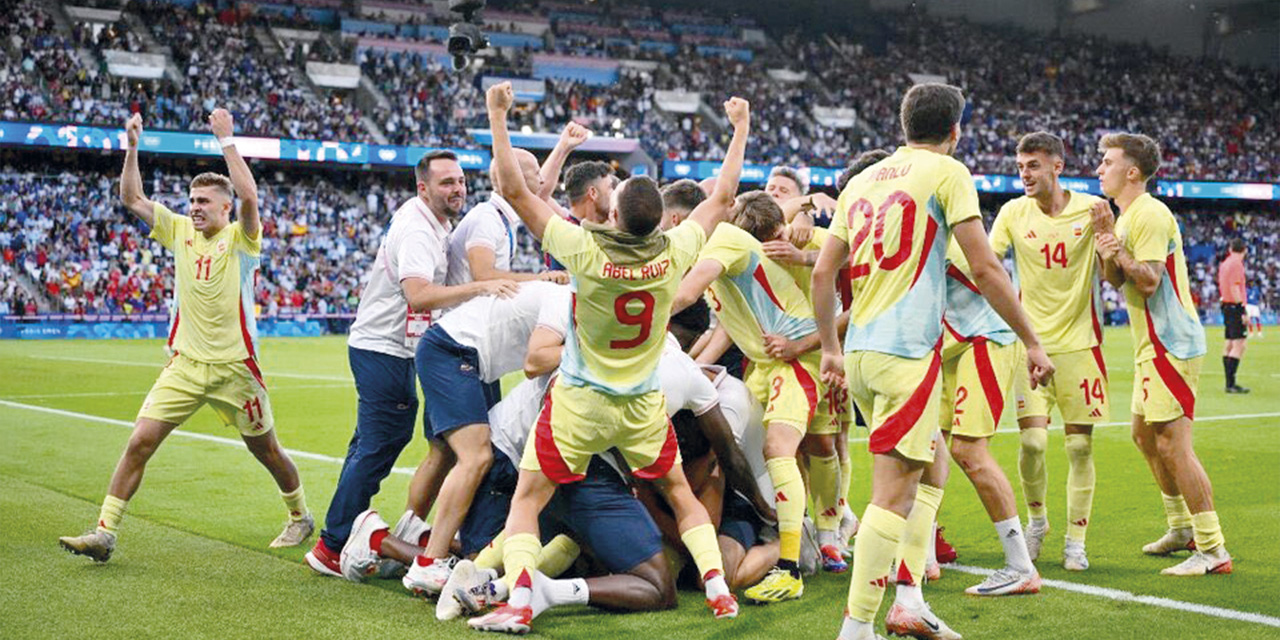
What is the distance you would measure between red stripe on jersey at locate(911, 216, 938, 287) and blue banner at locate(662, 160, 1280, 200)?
1632 inches

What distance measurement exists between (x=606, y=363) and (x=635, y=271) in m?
0.44

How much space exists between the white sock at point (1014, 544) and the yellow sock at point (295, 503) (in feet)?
13.6

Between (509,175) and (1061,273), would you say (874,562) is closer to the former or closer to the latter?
(509,175)

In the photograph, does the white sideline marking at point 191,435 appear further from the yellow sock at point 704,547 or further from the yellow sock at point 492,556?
the yellow sock at point 704,547

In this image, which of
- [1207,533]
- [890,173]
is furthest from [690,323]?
[1207,533]

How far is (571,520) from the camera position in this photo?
20.2 feet

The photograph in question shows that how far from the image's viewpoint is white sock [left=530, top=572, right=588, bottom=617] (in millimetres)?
5684

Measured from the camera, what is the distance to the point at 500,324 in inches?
259

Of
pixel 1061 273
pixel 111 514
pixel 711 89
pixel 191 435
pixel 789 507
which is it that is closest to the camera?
pixel 789 507

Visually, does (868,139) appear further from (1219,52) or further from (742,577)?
(742,577)

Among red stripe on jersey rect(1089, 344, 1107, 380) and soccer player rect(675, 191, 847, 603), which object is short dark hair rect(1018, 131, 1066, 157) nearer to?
red stripe on jersey rect(1089, 344, 1107, 380)

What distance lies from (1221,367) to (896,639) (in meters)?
21.7

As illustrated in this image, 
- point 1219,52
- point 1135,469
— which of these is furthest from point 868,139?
point 1135,469

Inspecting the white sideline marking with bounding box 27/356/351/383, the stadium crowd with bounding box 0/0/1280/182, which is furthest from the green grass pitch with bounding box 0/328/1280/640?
the stadium crowd with bounding box 0/0/1280/182
